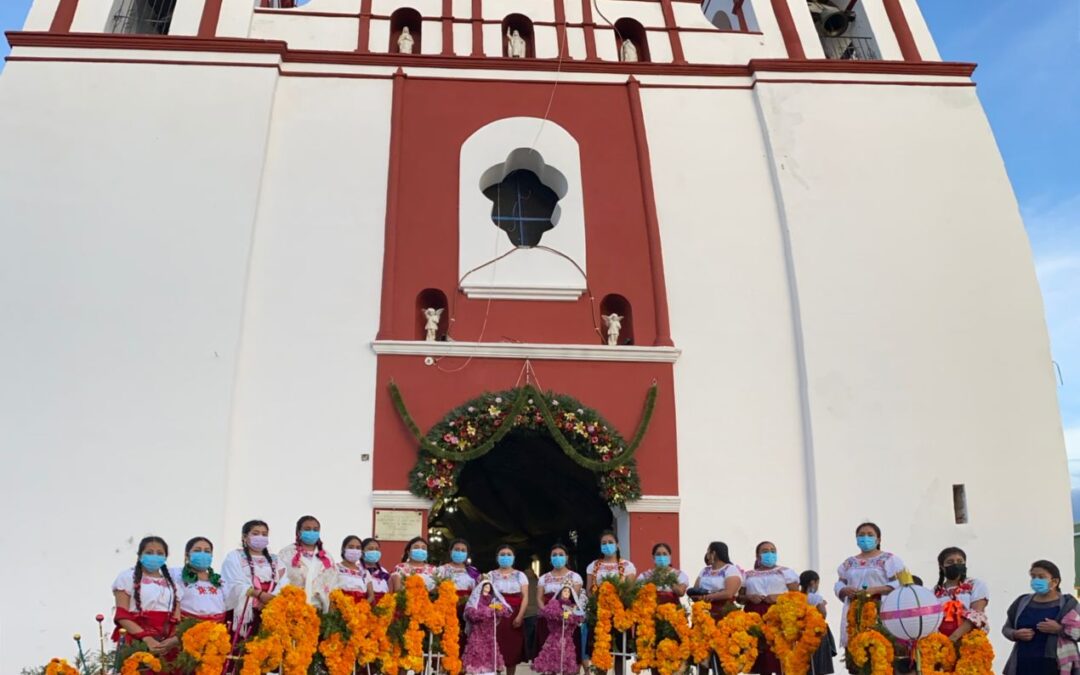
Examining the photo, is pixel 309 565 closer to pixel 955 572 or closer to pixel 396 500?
pixel 396 500

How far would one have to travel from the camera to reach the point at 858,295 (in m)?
10.3

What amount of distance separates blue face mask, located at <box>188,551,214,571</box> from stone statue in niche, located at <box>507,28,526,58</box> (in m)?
Result: 7.97

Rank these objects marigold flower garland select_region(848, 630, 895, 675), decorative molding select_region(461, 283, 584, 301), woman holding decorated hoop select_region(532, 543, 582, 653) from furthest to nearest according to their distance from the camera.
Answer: decorative molding select_region(461, 283, 584, 301)
woman holding decorated hoop select_region(532, 543, 582, 653)
marigold flower garland select_region(848, 630, 895, 675)

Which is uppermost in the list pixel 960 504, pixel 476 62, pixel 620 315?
pixel 476 62

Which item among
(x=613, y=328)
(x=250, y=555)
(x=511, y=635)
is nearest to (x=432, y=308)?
(x=613, y=328)

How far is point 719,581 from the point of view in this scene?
6.71m

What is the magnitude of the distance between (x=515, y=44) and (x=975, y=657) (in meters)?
9.17

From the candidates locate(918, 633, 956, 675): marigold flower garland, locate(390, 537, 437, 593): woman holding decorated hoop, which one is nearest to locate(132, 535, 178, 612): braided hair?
locate(390, 537, 437, 593): woman holding decorated hoop

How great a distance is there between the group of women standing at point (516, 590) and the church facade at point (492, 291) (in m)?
2.15

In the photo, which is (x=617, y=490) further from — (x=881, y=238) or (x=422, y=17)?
(x=422, y=17)

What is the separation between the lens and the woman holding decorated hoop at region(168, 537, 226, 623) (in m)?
5.66

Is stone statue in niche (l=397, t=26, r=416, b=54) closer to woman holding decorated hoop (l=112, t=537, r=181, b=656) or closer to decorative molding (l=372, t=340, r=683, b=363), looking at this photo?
decorative molding (l=372, t=340, r=683, b=363)

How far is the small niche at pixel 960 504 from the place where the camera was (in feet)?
31.3

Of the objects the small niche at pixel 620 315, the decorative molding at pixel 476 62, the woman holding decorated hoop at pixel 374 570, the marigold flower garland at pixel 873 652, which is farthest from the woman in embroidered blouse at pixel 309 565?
the decorative molding at pixel 476 62
